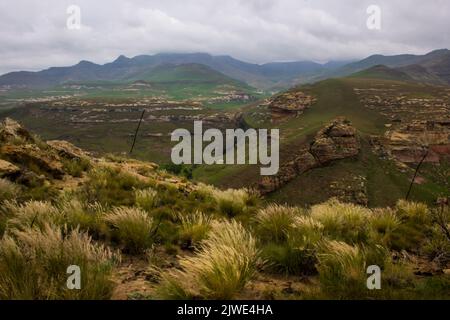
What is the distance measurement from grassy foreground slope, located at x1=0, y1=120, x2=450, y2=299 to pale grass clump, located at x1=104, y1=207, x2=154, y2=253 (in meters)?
0.02

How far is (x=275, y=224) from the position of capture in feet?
26.1

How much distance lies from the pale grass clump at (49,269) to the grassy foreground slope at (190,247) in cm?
1

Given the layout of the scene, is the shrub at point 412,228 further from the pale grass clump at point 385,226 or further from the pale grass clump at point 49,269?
the pale grass clump at point 49,269

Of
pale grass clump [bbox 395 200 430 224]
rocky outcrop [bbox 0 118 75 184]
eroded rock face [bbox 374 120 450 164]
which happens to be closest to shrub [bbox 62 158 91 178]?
rocky outcrop [bbox 0 118 75 184]

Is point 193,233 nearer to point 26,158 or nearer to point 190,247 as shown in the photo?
point 190,247

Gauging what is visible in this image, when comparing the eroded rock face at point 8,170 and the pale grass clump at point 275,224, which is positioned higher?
the eroded rock face at point 8,170

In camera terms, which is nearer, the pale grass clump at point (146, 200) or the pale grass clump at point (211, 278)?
the pale grass clump at point (211, 278)

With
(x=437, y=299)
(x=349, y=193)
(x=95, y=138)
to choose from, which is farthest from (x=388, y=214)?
(x=95, y=138)

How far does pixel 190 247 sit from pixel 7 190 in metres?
4.96

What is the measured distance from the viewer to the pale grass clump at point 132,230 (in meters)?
6.66

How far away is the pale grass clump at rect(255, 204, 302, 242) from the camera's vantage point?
763cm

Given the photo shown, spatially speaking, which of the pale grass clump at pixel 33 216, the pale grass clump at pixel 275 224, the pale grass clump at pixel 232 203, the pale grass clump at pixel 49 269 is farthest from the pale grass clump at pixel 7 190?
the pale grass clump at pixel 275 224
